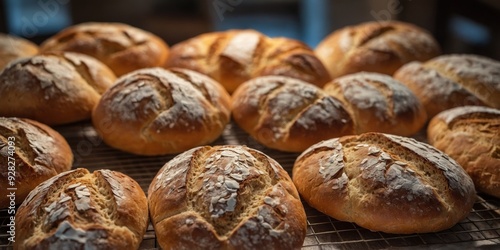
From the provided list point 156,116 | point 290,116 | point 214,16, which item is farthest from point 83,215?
point 214,16

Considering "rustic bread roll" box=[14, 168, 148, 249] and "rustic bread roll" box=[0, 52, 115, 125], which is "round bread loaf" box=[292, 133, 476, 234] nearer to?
"rustic bread roll" box=[14, 168, 148, 249]

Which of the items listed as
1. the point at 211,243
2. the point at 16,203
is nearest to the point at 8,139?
the point at 16,203

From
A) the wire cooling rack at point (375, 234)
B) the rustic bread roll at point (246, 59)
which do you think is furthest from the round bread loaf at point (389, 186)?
the rustic bread roll at point (246, 59)

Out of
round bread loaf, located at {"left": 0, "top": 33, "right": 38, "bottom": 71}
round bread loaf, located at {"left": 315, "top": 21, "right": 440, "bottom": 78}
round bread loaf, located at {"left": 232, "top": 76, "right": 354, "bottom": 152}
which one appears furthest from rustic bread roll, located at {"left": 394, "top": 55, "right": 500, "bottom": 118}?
round bread loaf, located at {"left": 0, "top": 33, "right": 38, "bottom": 71}

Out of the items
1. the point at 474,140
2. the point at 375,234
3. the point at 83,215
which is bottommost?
the point at 375,234

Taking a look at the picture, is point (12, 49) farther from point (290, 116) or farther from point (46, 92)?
point (290, 116)

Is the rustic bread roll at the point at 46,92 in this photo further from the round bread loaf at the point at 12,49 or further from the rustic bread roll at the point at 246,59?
the rustic bread roll at the point at 246,59
